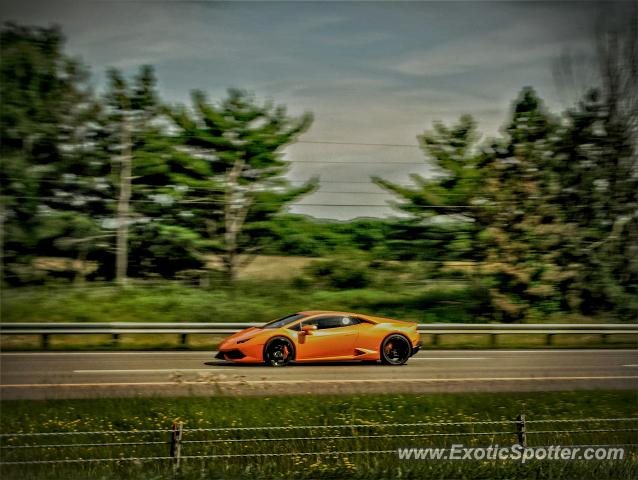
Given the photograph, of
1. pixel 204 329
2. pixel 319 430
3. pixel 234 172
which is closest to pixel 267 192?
pixel 234 172

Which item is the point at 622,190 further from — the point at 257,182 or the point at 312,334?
the point at 312,334

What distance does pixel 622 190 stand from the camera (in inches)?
1001

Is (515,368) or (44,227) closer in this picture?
(515,368)

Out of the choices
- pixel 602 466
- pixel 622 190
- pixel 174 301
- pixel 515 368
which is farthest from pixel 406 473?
pixel 622 190

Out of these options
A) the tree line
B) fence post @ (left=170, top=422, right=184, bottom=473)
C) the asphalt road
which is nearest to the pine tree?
the tree line

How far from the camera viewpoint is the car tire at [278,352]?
15.2 meters

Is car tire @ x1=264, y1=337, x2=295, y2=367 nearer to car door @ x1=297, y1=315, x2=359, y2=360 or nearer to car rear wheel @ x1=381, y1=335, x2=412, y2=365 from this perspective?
car door @ x1=297, y1=315, x2=359, y2=360

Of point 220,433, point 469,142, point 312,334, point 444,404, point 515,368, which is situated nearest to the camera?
point 220,433

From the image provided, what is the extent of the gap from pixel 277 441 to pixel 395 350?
18.1 ft

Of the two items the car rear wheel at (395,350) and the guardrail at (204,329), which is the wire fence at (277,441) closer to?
the car rear wheel at (395,350)

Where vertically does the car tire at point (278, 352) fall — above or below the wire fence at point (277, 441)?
above

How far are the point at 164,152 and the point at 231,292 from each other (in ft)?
18.7

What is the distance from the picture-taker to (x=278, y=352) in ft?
50.4

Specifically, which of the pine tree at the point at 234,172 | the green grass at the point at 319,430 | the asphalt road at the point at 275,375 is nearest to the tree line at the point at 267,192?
the pine tree at the point at 234,172
